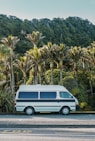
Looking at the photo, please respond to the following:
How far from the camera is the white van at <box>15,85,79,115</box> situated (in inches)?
1017

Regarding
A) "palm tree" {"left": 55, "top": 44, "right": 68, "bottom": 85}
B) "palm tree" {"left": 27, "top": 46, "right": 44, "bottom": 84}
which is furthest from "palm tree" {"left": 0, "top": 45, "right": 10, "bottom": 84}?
"palm tree" {"left": 55, "top": 44, "right": 68, "bottom": 85}

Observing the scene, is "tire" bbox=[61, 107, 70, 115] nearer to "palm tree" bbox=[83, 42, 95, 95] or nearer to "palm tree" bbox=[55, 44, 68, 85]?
"palm tree" bbox=[55, 44, 68, 85]

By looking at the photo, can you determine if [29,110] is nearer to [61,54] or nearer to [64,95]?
[64,95]

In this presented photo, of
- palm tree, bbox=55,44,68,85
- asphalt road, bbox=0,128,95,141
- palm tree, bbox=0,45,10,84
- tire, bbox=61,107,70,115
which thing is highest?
palm tree, bbox=55,44,68,85

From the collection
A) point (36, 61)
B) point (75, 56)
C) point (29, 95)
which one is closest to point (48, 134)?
point (29, 95)

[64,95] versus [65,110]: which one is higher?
[64,95]

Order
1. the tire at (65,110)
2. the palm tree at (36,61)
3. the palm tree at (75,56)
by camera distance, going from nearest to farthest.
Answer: the tire at (65,110)
the palm tree at (36,61)
the palm tree at (75,56)

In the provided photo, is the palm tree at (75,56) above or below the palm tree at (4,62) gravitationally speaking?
above

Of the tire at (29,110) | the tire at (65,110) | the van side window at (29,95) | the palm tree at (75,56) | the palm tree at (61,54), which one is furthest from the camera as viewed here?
the palm tree at (75,56)

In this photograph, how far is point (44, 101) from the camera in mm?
25953

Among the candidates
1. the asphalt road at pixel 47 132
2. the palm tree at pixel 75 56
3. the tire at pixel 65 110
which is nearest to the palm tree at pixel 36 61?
the palm tree at pixel 75 56

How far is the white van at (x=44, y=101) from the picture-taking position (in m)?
25.8

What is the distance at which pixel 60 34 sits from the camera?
98.0m

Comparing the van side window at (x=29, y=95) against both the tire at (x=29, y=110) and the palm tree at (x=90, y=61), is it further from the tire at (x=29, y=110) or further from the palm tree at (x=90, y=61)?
the palm tree at (x=90, y=61)
